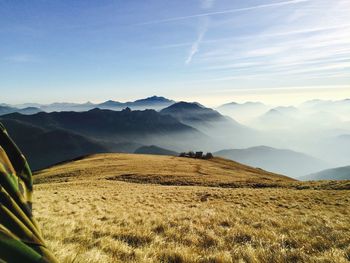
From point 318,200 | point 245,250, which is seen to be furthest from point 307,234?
point 318,200

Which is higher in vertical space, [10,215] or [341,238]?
[10,215]

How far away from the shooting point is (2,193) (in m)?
2.06

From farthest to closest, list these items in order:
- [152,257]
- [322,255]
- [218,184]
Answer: [218,184], [322,255], [152,257]

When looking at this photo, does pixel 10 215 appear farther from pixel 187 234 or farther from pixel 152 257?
pixel 187 234

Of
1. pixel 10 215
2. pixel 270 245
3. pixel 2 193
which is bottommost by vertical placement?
pixel 270 245

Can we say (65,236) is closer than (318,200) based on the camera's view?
Yes

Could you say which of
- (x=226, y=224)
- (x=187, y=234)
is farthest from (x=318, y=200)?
(x=187, y=234)

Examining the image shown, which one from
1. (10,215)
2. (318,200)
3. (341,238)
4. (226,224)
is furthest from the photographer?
(318,200)

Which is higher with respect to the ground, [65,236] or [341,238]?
[341,238]

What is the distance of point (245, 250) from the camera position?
607cm

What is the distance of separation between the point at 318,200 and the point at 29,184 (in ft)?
77.0

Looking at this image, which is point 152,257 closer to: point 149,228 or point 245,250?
point 245,250

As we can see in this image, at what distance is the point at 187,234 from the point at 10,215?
21.5 feet

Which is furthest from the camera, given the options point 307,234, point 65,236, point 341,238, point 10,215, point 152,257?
point 307,234
